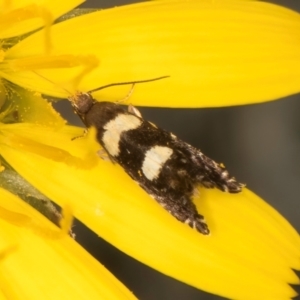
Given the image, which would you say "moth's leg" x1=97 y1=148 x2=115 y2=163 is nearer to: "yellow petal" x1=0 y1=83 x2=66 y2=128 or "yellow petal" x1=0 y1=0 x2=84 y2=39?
"yellow petal" x1=0 y1=83 x2=66 y2=128

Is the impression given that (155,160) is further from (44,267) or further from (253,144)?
(253,144)

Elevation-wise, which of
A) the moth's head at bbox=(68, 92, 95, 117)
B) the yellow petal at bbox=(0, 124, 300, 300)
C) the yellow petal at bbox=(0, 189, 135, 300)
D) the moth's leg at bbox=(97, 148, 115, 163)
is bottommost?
the yellow petal at bbox=(0, 189, 135, 300)

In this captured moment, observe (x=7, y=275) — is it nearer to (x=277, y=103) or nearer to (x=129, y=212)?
(x=129, y=212)

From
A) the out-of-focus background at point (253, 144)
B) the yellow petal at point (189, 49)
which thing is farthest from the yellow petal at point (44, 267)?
the out-of-focus background at point (253, 144)

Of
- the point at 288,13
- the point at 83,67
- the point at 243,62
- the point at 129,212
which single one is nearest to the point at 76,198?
the point at 129,212

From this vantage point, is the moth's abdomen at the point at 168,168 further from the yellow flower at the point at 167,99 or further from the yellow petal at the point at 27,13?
the yellow petal at the point at 27,13

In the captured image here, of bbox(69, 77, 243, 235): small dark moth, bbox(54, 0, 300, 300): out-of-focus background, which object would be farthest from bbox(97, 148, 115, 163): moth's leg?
bbox(54, 0, 300, 300): out-of-focus background

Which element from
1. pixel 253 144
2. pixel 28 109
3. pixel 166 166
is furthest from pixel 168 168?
pixel 253 144
